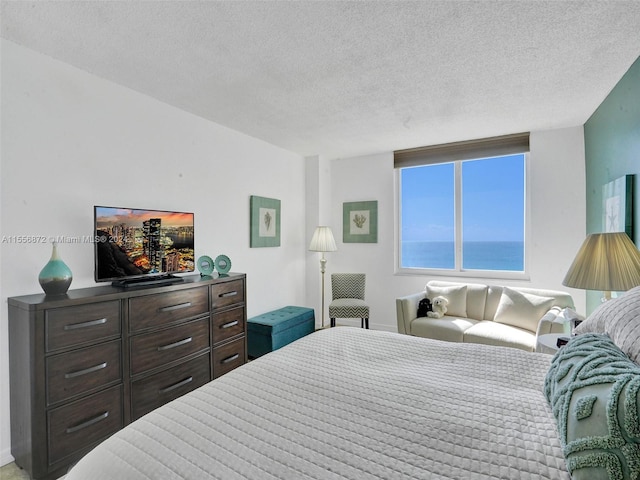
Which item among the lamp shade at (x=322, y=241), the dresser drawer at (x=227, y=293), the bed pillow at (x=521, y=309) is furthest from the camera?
the lamp shade at (x=322, y=241)

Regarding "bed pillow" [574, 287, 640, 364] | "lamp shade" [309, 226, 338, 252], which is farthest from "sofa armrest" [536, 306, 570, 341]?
"lamp shade" [309, 226, 338, 252]

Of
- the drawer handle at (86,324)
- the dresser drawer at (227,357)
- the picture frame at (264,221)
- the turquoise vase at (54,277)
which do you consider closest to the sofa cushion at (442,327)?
the dresser drawer at (227,357)

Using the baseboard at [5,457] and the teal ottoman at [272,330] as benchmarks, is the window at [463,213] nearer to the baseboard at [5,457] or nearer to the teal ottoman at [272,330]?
the teal ottoman at [272,330]

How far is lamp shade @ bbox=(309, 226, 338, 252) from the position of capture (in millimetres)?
4633

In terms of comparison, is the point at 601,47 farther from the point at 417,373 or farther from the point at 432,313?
the point at 432,313

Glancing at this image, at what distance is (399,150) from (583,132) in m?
2.09

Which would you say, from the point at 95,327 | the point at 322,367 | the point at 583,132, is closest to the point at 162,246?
the point at 95,327

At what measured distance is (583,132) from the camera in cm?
370

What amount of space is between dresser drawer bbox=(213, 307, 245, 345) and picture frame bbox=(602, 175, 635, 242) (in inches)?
127

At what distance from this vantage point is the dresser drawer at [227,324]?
2928 mm

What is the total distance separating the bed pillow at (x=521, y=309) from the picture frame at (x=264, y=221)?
2.77 m

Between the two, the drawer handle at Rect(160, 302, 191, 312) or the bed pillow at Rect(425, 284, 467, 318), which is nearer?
the drawer handle at Rect(160, 302, 191, 312)

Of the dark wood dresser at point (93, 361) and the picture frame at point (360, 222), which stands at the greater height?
the picture frame at point (360, 222)

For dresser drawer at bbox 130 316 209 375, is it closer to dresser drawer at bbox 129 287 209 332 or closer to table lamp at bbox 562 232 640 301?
dresser drawer at bbox 129 287 209 332
